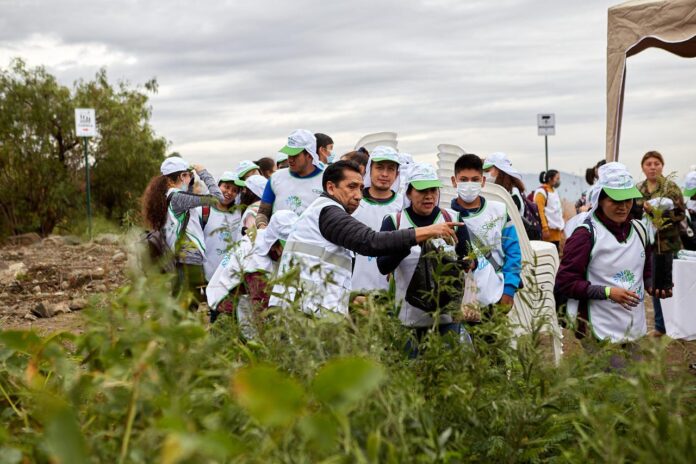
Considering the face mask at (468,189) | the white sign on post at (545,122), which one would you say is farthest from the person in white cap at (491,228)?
the white sign on post at (545,122)

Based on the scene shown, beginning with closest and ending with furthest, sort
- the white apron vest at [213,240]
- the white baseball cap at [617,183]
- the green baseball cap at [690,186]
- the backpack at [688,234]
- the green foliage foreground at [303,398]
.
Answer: the green foliage foreground at [303,398], the white baseball cap at [617,183], the white apron vest at [213,240], the backpack at [688,234], the green baseball cap at [690,186]

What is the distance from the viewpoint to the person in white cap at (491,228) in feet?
18.2

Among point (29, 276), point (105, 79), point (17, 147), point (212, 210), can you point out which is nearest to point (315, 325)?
point (212, 210)

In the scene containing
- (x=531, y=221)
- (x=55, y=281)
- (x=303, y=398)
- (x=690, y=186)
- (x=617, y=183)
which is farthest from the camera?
(x=55, y=281)

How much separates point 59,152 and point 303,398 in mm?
25754

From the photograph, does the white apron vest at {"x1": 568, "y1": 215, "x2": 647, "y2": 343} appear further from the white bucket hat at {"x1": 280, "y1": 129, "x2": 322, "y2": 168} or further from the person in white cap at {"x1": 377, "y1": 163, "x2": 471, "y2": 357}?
the white bucket hat at {"x1": 280, "y1": 129, "x2": 322, "y2": 168}

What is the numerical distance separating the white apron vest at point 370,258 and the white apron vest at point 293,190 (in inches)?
41.3

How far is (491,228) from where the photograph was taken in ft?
18.1

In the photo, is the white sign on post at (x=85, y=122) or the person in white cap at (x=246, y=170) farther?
the white sign on post at (x=85, y=122)

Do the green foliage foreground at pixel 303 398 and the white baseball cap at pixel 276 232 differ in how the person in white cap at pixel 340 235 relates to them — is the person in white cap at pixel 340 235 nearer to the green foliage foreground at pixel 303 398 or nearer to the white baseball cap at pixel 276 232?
the white baseball cap at pixel 276 232

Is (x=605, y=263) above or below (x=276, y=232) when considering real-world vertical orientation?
below

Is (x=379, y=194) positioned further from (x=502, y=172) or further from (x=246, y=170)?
(x=246, y=170)

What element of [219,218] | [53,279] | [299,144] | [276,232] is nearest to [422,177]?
[276,232]

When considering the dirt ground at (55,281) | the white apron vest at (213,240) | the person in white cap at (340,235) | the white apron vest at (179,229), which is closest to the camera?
the person in white cap at (340,235)
